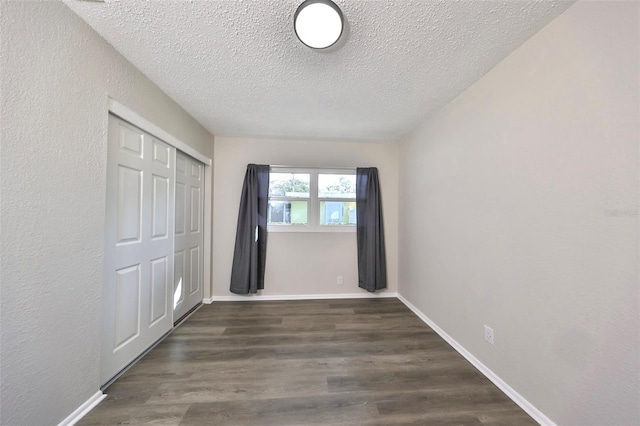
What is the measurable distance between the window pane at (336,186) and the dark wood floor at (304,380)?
169 cm

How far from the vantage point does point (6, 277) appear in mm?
938

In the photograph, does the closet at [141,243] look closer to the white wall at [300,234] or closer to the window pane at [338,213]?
the white wall at [300,234]

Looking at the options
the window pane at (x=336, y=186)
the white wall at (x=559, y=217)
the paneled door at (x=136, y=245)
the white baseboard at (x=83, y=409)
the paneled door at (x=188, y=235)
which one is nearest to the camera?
the white wall at (x=559, y=217)

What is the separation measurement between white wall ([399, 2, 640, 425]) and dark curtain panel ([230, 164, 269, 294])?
2.31 meters

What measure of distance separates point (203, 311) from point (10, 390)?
1763 millimetres

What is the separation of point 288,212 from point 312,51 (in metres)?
2.05

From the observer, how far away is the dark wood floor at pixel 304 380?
1285 mm

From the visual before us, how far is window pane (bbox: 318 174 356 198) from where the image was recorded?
10.3 feet

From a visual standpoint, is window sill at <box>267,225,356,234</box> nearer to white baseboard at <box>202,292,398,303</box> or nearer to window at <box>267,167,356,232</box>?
window at <box>267,167,356,232</box>

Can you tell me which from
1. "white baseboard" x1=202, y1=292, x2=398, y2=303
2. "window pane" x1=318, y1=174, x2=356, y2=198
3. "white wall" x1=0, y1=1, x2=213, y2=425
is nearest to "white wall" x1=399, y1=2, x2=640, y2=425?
"white baseboard" x1=202, y1=292, x2=398, y2=303

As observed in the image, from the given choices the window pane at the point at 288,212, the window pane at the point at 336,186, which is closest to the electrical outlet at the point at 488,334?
the window pane at the point at 336,186

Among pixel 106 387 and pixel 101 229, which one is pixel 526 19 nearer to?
pixel 101 229

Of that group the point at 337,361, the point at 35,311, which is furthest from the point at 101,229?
the point at 337,361

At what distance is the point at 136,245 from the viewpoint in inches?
67.6
